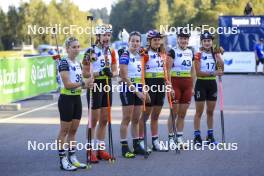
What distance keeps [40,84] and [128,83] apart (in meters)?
11.9

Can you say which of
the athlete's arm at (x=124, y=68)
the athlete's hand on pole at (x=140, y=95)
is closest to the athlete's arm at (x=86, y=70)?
the athlete's arm at (x=124, y=68)

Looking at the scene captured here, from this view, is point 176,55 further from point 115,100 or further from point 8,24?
point 8,24

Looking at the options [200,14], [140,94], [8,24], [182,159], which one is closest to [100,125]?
[140,94]

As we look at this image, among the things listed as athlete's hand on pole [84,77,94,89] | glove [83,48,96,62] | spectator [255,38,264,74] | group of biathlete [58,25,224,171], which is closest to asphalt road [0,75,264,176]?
group of biathlete [58,25,224,171]

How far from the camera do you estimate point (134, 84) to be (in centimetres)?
1020

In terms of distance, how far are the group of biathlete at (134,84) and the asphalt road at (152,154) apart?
1.34 feet

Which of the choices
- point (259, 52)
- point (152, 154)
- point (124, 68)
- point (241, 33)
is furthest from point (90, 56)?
point (241, 33)

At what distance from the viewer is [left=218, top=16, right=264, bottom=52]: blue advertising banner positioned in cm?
3253

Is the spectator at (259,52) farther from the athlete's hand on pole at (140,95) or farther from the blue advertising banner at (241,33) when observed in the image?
the athlete's hand on pole at (140,95)

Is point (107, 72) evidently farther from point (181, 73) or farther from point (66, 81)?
point (181, 73)

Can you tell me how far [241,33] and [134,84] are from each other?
23.6 meters

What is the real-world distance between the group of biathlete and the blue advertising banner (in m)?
21.6

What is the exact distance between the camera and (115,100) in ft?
68.4

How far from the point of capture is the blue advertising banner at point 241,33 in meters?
32.5
